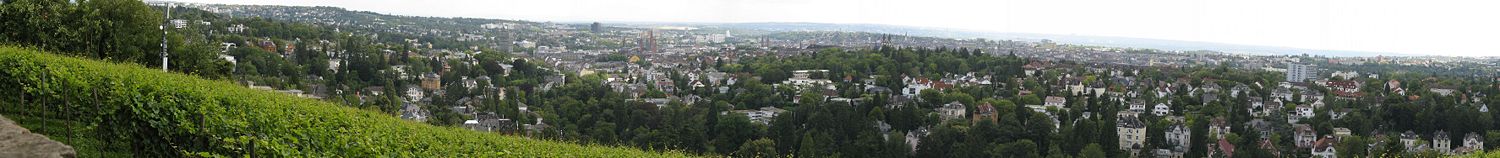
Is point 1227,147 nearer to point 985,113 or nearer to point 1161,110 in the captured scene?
point 985,113

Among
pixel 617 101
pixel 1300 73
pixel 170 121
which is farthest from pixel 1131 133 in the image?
pixel 1300 73

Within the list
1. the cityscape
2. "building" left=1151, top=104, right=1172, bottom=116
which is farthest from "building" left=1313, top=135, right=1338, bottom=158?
"building" left=1151, top=104, right=1172, bottom=116

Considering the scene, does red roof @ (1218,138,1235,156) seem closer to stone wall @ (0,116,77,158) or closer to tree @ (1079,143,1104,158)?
tree @ (1079,143,1104,158)

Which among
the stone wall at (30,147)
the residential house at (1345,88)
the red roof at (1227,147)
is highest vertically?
the stone wall at (30,147)

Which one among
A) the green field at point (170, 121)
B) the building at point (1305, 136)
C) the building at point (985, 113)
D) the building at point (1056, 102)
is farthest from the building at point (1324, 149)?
the green field at point (170, 121)

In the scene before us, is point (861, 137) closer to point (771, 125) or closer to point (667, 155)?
point (771, 125)

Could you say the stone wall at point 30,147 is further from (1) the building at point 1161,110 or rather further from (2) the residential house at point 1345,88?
(2) the residential house at point 1345,88

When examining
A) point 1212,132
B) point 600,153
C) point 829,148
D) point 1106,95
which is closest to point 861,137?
point 829,148
